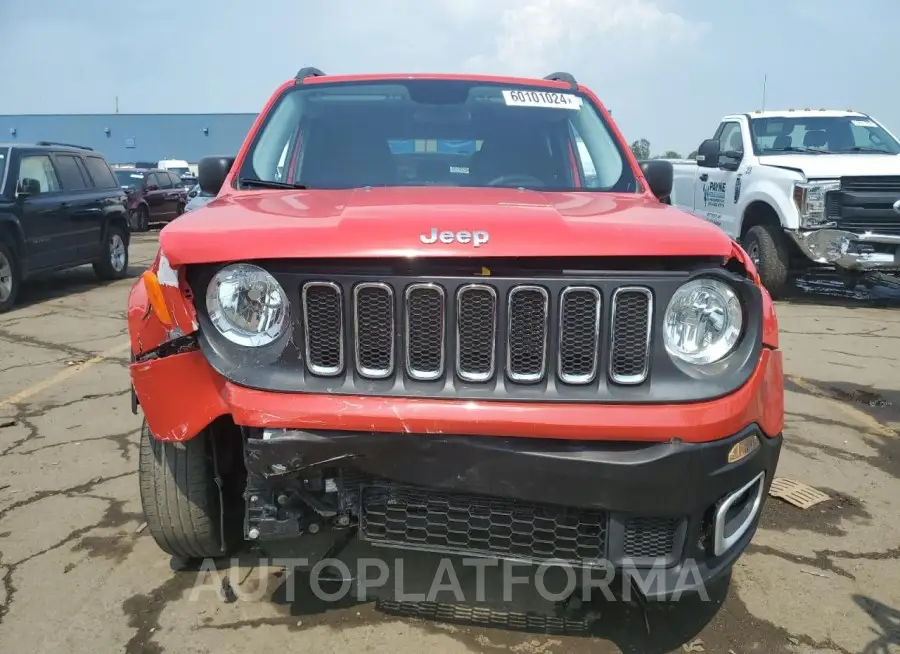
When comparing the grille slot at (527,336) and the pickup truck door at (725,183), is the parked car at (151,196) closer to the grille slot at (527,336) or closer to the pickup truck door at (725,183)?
the pickup truck door at (725,183)

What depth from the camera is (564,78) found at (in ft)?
12.4

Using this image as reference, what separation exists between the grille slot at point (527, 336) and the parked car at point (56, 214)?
756 centimetres

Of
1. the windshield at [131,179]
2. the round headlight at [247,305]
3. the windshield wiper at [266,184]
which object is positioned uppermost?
the windshield wiper at [266,184]

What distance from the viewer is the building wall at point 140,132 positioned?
47469 mm

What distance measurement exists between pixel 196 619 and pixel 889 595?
2447mm

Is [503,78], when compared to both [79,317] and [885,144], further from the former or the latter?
[885,144]

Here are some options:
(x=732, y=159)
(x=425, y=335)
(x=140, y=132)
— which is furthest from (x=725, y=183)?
(x=140, y=132)

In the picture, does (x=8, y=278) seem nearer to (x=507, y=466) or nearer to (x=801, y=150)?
(x=507, y=466)

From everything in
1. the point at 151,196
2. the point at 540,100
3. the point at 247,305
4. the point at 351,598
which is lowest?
the point at 351,598

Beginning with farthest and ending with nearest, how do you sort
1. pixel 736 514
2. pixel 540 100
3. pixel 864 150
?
pixel 864 150 < pixel 540 100 < pixel 736 514

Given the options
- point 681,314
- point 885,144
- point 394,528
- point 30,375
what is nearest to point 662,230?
point 681,314

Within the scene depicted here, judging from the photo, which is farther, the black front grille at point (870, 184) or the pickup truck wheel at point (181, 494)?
the black front grille at point (870, 184)

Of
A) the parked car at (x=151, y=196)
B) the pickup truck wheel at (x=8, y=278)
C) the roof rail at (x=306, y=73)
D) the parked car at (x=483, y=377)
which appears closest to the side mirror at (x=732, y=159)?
the roof rail at (x=306, y=73)

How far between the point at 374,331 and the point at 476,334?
0.28 m
